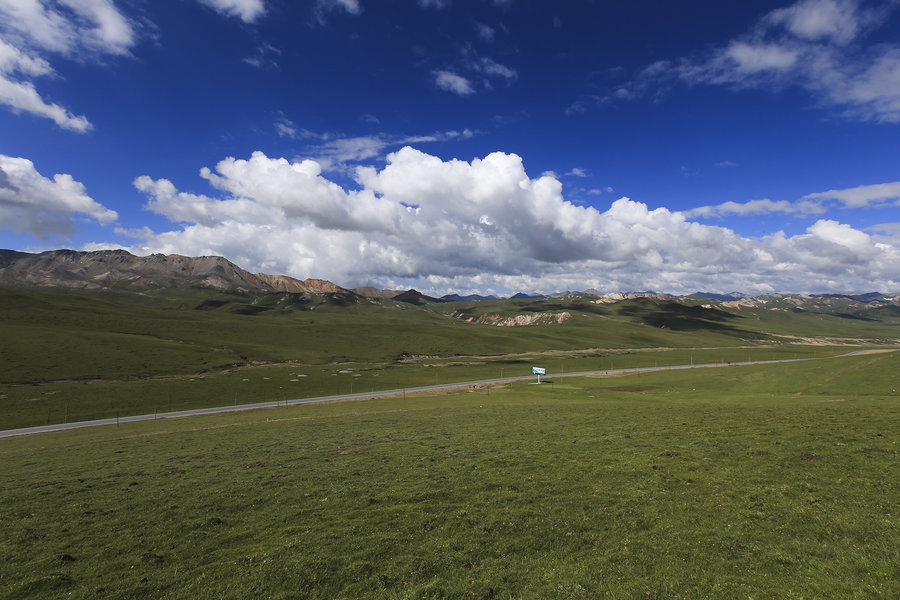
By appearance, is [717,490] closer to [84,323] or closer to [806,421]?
[806,421]

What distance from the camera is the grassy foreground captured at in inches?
456

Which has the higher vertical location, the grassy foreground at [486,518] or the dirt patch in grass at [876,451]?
the dirt patch in grass at [876,451]

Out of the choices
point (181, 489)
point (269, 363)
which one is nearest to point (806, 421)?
point (181, 489)

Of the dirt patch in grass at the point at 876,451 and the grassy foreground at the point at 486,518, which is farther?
the dirt patch in grass at the point at 876,451

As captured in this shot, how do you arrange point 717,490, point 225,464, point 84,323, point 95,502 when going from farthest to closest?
A: point 84,323
point 225,464
point 95,502
point 717,490

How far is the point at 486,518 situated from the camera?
15.8 meters

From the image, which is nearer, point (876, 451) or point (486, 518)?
point (486, 518)

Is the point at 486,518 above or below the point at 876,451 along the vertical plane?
below

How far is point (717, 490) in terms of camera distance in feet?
57.5

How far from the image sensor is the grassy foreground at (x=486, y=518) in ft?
38.0

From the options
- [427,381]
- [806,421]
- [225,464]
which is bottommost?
[427,381]

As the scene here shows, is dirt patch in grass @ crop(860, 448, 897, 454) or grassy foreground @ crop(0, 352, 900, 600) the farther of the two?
dirt patch in grass @ crop(860, 448, 897, 454)

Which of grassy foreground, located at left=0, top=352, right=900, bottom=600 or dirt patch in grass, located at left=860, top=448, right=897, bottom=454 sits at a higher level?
dirt patch in grass, located at left=860, top=448, right=897, bottom=454

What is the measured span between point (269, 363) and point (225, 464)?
137 m
